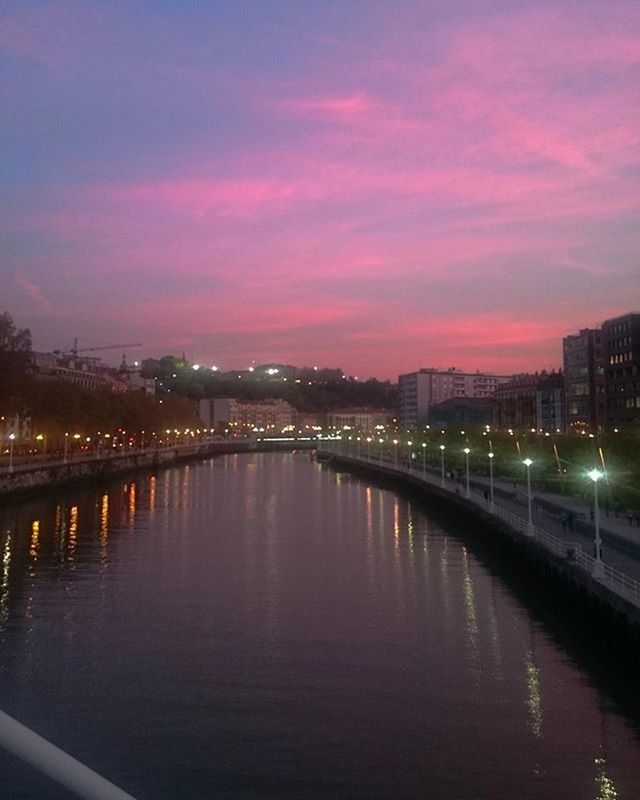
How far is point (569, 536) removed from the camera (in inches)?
838

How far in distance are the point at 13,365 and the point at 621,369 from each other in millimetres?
36037

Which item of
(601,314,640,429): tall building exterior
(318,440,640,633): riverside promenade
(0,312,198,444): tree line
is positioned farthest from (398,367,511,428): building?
(318,440,640,633): riverside promenade

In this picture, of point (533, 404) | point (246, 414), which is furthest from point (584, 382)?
point (246, 414)

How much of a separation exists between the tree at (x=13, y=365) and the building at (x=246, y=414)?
8997 cm

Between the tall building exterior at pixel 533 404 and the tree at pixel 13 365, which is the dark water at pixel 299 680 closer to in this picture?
the tree at pixel 13 365

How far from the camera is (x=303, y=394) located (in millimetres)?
179750

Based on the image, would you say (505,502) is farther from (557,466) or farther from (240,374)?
(240,374)

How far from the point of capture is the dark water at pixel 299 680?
8859 mm

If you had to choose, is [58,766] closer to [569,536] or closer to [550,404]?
[569,536]

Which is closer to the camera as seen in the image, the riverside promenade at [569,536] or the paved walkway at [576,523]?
the riverside promenade at [569,536]

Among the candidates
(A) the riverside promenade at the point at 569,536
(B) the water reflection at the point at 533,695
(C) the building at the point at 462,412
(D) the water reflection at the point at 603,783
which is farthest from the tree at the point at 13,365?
(C) the building at the point at 462,412

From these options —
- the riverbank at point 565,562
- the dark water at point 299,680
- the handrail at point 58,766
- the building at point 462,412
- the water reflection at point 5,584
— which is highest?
the building at point 462,412

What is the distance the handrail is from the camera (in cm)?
113

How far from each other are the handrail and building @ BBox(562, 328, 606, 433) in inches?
2277
